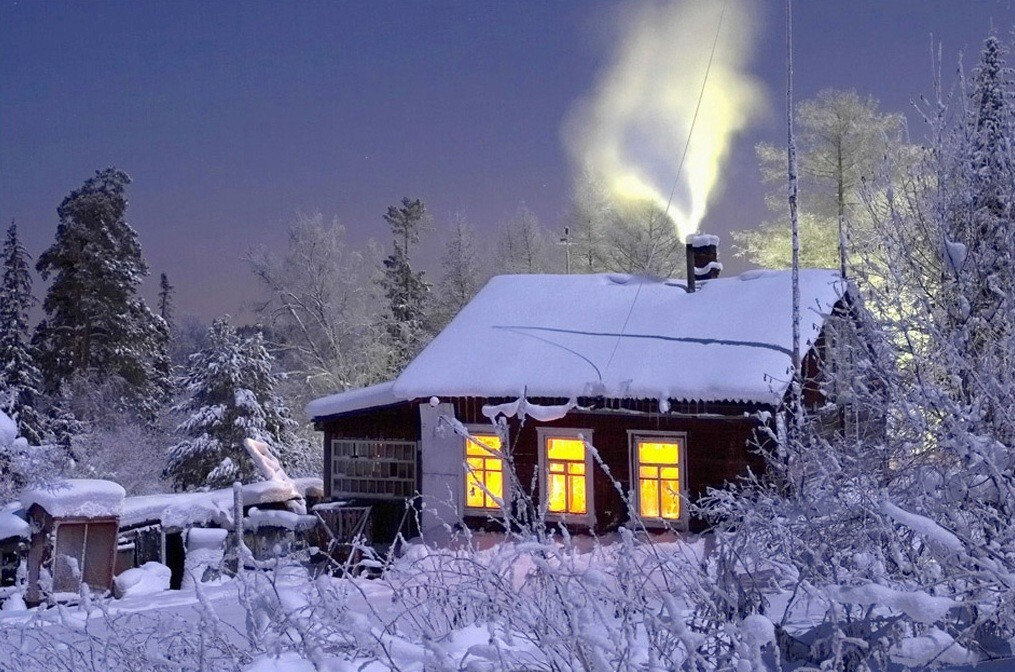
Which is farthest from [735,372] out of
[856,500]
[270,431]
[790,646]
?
[270,431]

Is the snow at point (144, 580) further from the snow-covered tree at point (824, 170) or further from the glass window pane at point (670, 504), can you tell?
the snow-covered tree at point (824, 170)

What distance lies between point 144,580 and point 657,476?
8.09 metres

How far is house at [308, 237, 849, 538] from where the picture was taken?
13.9 m

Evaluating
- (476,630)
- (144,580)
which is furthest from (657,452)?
(476,630)

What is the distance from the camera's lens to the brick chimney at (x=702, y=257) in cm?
1723

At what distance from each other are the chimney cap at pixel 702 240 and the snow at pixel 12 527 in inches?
469

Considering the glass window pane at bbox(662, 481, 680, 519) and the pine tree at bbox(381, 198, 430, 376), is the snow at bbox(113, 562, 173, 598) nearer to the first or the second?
the glass window pane at bbox(662, 481, 680, 519)

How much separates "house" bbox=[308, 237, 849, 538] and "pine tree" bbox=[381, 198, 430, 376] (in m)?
10.3

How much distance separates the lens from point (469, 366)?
15.4 metres

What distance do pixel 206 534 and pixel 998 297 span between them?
12.8 metres

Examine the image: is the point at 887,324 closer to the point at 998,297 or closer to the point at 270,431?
the point at 998,297

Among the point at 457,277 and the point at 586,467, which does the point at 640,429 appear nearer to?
the point at 586,467

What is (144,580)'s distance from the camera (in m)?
14.2

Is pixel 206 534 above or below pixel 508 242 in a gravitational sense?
below
